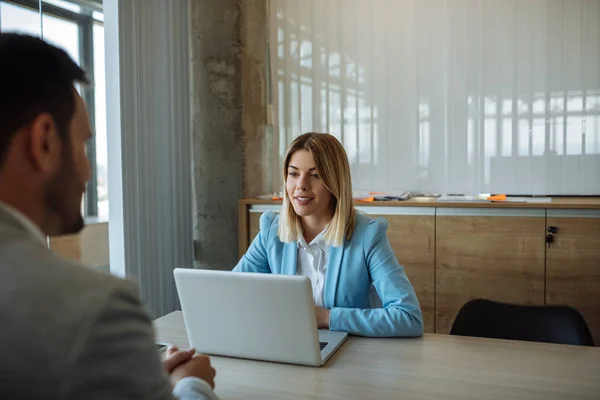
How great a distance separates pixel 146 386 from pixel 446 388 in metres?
0.93

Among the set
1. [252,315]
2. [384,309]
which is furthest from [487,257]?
[252,315]

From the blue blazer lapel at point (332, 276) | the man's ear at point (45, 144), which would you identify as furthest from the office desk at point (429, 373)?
the man's ear at point (45, 144)

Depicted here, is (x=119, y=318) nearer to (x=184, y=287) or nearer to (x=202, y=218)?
(x=184, y=287)

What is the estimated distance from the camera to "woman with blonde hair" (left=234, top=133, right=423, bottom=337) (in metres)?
2.12

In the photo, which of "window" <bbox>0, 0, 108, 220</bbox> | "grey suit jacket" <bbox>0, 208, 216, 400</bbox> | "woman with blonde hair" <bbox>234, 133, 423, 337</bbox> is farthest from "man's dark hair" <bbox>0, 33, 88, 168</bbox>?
"window" <bbox>0, 0, 108, 220</bbox>

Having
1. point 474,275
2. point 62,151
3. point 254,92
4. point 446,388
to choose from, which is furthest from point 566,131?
point 62,151

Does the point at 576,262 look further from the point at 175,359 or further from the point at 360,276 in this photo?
the point at 175,359

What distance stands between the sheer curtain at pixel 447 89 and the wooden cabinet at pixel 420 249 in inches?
26.0

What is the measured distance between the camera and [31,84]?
2.57ft

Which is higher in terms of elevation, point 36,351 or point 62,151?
point 62,151

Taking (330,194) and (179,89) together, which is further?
(179,89)

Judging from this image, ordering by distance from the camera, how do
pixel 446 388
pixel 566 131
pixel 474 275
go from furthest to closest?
pixel 566 131, pixel 474 275, pixel 446 388

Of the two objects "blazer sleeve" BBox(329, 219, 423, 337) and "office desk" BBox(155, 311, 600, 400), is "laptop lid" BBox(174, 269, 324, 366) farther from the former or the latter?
"blazer sleeve" BBox(329, 219, 423, 337)

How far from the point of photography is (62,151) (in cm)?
81
